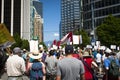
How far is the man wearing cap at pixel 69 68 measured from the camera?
814cm

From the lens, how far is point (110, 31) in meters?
73.4

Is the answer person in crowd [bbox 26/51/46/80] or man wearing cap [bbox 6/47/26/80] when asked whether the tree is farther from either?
man wearing cap [bbox 6/47/26/80]

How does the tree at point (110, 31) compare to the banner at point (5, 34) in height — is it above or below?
below

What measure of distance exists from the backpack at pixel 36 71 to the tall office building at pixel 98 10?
91.4 metres

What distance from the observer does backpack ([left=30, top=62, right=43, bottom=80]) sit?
12.6 meters

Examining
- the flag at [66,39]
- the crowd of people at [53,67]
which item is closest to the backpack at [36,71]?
the crowd of people at [53,67]

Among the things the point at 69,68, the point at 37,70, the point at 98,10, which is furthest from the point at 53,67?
the point at 98,10

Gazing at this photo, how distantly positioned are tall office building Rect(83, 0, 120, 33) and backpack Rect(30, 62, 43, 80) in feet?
300

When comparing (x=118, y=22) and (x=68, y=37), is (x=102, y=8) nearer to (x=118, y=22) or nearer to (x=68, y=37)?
(x=118, y=22)

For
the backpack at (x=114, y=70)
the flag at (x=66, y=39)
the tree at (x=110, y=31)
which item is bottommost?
the tree at (x=110, y=31)

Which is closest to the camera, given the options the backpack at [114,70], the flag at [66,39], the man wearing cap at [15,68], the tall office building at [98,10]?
the man wearing cap at [15,68]

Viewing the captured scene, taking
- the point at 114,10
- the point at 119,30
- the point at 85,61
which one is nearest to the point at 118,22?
the point at 119,30

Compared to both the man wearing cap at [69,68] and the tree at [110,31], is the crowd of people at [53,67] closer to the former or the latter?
the man wearing cap at [69,68]

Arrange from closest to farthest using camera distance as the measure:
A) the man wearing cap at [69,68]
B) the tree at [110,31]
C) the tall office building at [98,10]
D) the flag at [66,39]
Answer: the man wearing cap at [69,68] < the flag at [66,39] < the tree at [110,31] < the tall office building at [98,10]
